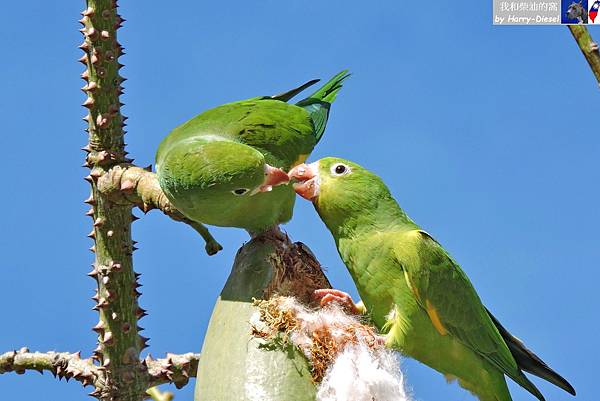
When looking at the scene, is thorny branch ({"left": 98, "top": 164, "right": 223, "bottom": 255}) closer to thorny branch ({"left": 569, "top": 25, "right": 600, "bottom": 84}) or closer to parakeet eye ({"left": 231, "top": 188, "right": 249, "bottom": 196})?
parakeet eye ({"left": 231, "top": 188, "right": 249, "bottom": 196})

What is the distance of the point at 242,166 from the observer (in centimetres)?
421

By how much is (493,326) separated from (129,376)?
183 centimetres

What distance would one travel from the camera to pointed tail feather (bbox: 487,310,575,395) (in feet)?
14.5

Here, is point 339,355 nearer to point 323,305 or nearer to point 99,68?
point 323,305

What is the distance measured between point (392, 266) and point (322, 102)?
1469mm

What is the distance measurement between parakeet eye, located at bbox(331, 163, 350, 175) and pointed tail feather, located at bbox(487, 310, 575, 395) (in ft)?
3.47

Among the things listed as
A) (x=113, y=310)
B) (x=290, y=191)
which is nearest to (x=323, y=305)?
(x=290, y=191)

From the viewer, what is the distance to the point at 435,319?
447 cm

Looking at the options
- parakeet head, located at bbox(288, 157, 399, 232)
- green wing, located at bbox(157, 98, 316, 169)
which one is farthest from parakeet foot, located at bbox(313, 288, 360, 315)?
green wing, located at bbox(157, 98, 316, 169)

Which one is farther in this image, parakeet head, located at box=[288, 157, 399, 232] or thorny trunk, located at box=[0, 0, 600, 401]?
thorny trunk, located at box=[0, 0, 600, 401]

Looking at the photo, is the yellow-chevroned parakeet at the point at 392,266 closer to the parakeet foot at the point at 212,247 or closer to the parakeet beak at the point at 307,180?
the parakeet beak at the point at 307,180

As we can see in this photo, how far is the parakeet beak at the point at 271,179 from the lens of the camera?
4289 mm

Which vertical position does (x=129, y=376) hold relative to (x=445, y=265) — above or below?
below

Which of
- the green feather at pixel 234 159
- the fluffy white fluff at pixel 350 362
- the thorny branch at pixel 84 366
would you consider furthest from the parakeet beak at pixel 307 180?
the thorny branch at pixel 84 366
